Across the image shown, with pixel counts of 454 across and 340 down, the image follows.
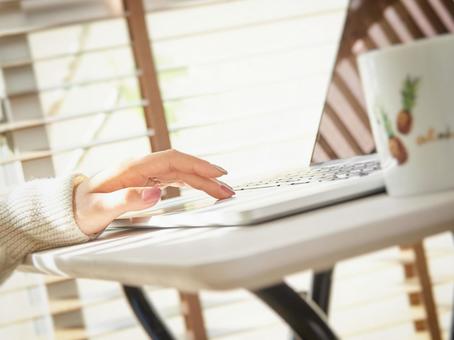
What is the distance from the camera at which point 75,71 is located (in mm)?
2918

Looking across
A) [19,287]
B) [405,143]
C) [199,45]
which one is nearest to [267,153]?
[199,45]

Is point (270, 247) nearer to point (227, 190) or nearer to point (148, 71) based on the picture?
point (227, 190)

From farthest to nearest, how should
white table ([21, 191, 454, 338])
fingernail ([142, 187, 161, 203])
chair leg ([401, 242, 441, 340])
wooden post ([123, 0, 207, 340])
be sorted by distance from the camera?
chair leg ([401, 242, 441, 340]) < wooden post ([123, 0, 207, 340]) < fingernail ([142, 187, 161, 203]) < white table ([21, 191, 454, 338])

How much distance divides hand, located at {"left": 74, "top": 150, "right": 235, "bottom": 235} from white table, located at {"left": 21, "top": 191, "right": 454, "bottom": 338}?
164mm

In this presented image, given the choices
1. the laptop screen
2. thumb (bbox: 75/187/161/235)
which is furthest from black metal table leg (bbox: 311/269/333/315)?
the laptop screen

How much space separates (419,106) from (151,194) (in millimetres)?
272

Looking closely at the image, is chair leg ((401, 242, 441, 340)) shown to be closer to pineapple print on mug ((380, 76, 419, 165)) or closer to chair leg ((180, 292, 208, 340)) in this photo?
chair leg ((180, 292, 208, 340))

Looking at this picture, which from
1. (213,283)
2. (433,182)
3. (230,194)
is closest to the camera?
(213,283)

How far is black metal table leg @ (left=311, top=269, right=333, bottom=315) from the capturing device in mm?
1076

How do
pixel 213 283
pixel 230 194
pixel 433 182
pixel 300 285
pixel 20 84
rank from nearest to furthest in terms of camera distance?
pixel 213 283 → pixel 433 182 → pixel 230 194 → pixel 20 84 → pixel 300 285

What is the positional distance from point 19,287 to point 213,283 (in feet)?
8.18

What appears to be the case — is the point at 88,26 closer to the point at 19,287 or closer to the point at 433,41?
the point at 19,287

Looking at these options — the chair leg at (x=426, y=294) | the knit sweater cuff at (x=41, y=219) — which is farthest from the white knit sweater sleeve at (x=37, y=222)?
the chair leg at (x=426, y=294)

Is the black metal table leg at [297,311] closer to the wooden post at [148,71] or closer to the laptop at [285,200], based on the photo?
the laptop at [285,200]
